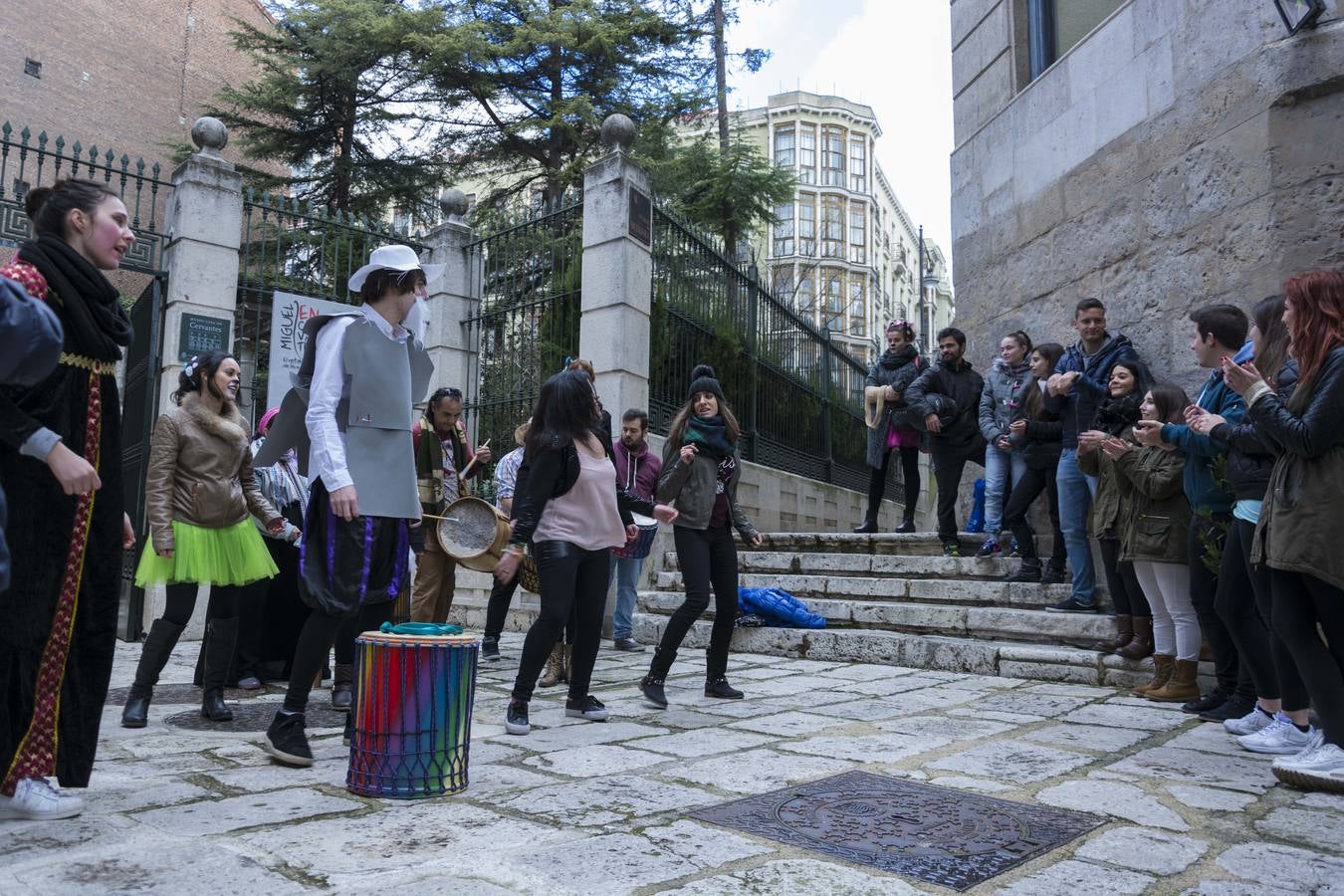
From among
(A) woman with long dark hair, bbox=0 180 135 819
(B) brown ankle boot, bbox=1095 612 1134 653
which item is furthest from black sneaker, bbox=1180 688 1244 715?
(A) woman with long dark hair, bbox=0 180 135 819

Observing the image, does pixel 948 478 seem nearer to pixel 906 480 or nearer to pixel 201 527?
pixel 906 480

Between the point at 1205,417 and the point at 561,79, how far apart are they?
1760 centimetres

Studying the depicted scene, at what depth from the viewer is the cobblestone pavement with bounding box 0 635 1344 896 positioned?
2.61m

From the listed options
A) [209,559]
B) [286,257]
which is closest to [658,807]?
[209,559]

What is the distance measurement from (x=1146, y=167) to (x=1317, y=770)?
5.95 m

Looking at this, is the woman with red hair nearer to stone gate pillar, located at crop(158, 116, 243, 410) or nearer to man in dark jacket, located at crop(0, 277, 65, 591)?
man in dark jacket, located at crop(0, 277, 65, 591)

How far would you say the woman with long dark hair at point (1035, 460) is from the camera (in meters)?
7.43

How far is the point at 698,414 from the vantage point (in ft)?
19.8

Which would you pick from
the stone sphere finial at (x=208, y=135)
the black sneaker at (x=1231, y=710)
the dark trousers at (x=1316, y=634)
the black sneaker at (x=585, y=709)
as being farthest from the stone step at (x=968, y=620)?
the stone sphere finial at (x=208, y=135)

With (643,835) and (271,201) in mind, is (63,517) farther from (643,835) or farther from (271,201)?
(271,201)

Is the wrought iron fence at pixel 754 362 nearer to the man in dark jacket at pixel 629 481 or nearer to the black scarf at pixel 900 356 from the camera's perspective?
the man in dark jacket at pixel 629 481

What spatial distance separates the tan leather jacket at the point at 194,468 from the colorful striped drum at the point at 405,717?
2.11 metres

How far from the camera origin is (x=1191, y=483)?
212 inches

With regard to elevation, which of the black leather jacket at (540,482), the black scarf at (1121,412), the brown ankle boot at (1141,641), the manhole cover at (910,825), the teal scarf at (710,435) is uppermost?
the black scarf at (1121,412)
